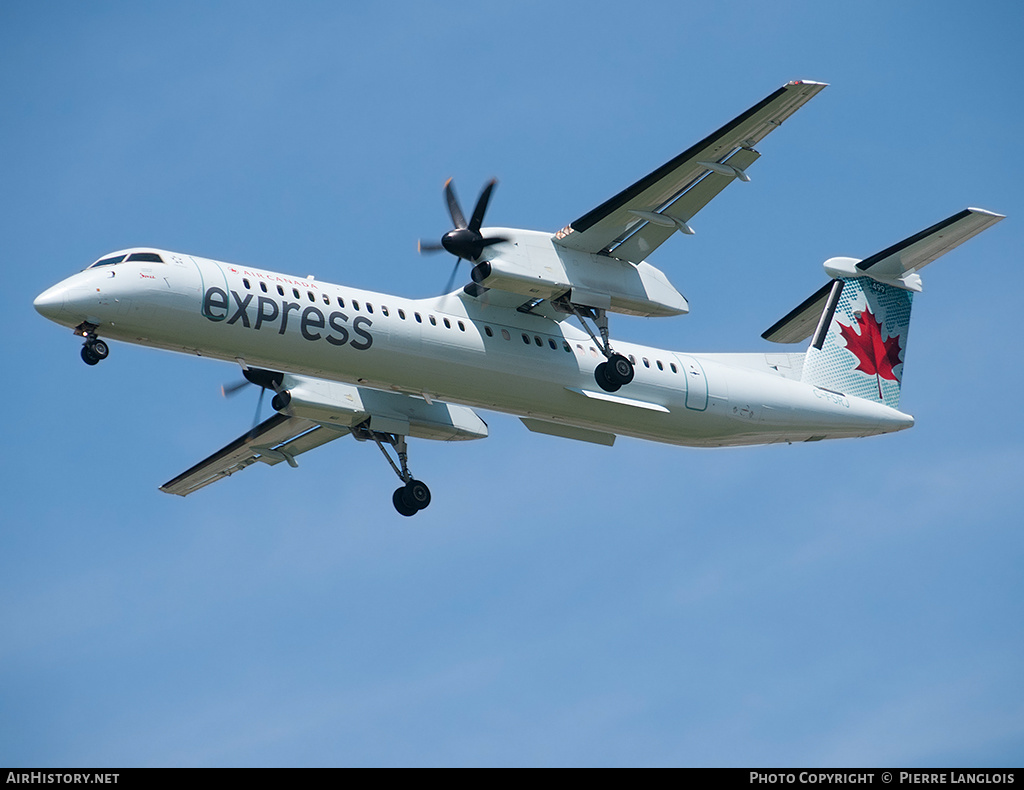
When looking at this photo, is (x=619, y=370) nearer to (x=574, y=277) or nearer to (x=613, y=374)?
(x=613, y=374)

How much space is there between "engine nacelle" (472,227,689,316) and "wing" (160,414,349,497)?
4.89 meters

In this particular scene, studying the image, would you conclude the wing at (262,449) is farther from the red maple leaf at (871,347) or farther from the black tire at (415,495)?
the red maple leaf at (871,347)

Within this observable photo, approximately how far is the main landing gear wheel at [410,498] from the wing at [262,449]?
1.61 meters

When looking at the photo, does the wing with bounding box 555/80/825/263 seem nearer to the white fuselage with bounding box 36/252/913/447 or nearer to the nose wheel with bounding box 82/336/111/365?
the white fuselage with bounding box 36/252/913/447

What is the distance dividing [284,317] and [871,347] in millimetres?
10988

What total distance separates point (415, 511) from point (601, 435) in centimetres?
339

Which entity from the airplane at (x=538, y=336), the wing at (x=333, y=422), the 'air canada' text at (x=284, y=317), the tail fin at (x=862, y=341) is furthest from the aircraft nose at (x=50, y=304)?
the tail fin at (x=862, y=341)

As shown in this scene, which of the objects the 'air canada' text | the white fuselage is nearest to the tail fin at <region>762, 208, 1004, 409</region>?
the white fuselage

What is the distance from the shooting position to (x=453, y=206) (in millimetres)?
19406

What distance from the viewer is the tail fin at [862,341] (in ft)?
Answer: 72.8

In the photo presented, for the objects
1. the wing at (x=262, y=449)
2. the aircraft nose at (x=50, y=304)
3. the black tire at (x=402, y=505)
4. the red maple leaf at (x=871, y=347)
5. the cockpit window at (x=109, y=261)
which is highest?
the red maple leaf at (x=871, y=347)

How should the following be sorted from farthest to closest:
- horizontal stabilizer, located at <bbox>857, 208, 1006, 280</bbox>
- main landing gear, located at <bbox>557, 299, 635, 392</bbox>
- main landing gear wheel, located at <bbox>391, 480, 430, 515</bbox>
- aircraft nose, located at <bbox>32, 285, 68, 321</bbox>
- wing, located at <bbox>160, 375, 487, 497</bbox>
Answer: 1. main landing gear wheel, located at <bbox>391, 480, 430, 515</bbox>
2. wing, located at <bbox>160, 375, 487, 497</bbox>
3. horizontal stabilizer, located at <bbox>857, 208, 1006, 280</bbox>
4. main landing gear, located at <bbox>557, 299, 635, 392</bbox>
5. aircraft nose, located at <bbox>32, 285, 68, 321</bbox>

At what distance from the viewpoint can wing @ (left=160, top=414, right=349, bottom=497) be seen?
22.2 m

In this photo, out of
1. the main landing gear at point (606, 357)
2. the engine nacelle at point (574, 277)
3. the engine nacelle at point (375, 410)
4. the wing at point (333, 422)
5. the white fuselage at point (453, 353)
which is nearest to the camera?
the white fuselage at point (453, 353)
